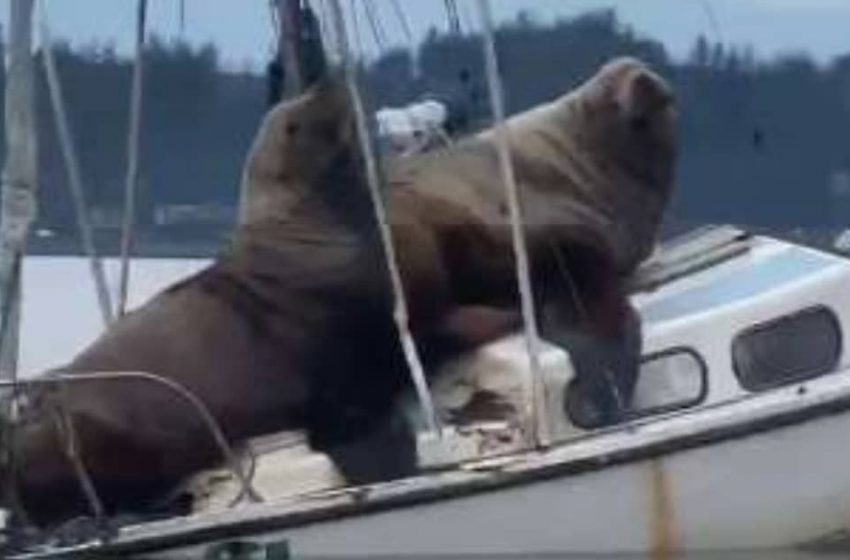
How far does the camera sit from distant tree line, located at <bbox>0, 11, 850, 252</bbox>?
13.4 metres

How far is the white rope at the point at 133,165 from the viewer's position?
13164 mm

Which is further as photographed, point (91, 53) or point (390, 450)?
point (91, 53)

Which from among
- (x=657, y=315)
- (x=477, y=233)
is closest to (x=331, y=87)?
(x=477, y=233)

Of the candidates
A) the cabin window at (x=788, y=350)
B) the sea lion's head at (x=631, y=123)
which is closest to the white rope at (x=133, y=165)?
the sea lion's head at (x=631, y=123)

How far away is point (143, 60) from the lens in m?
13.2

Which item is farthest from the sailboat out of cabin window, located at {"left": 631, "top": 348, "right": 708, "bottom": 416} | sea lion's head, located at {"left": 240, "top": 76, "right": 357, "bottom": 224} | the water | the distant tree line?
the water

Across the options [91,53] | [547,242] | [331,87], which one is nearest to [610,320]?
[547,242]

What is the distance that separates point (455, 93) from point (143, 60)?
1.17 meters

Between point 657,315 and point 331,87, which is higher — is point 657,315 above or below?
below

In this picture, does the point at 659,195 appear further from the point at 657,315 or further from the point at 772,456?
the point at 772,456

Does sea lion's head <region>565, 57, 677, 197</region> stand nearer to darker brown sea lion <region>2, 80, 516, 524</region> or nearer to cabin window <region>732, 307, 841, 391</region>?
cabin window <region>732, 307, 841, 391</region>

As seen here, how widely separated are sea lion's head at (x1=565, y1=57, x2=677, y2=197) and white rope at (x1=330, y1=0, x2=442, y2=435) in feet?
3.24

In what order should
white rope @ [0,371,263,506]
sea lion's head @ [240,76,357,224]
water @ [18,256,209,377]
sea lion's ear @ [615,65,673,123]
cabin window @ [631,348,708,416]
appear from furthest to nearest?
water @ [18,256,209,377], sea lion's ear @ [615,65,673,123], cabin window @ [631,348,708,416], sea lion's head @ [240,76,357,224], white rope @ [0,371,263,506]

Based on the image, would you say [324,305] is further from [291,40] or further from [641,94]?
[641,94]
